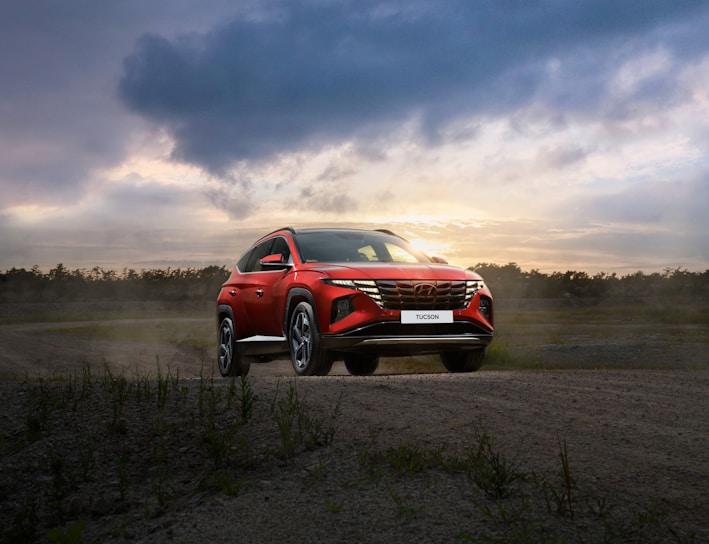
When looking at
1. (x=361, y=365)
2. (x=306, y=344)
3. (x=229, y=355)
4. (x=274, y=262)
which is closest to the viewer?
(x=306, y=344)

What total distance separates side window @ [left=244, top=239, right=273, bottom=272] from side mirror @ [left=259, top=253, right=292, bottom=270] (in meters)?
Result: 0.90

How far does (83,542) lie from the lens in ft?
15.5

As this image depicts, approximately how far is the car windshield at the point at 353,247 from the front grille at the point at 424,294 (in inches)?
41.0

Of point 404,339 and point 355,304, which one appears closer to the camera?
point 355,304

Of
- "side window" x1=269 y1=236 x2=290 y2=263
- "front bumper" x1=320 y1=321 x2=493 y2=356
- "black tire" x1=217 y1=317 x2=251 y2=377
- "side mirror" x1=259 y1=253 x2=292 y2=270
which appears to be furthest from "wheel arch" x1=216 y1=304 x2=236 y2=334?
"front bumper" x1=320 y1=321 x2=493 y2=356

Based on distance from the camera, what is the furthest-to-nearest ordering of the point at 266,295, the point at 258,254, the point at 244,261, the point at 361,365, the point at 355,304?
1. the point at 361,365
2. the point at 244,261
3. the point at 258,254
4. the point at 266,295
5. the point at 355,304

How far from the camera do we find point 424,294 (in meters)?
9.21

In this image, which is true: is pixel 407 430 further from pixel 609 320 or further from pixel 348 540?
pixel 609 320

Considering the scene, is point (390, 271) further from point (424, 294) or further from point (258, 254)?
point (258, 254)

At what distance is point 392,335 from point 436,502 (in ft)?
14.4

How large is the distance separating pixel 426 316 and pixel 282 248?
260 cm

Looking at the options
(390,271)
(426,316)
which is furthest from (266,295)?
(426,316)

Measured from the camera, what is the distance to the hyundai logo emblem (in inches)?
361

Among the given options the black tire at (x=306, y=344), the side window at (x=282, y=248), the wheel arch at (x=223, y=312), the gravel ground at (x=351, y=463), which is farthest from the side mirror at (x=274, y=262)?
the gravel ground at (x=351, y=463)
